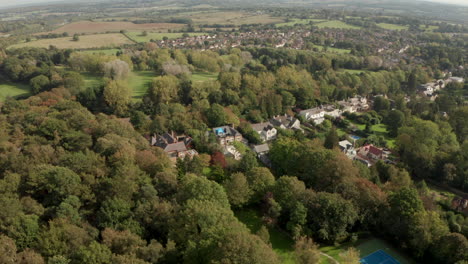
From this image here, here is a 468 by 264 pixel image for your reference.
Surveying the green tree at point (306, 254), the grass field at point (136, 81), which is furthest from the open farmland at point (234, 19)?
the green tree at point (306, 254)

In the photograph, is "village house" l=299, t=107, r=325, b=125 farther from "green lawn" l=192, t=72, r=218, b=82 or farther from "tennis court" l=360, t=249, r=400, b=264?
"tennis court" l=360, t=249, r=400, b=264

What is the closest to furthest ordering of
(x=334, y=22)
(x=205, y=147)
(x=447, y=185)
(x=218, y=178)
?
(x=218, y=178), (x=447, y=185), (x=205, y=147), (x=334, y=22)

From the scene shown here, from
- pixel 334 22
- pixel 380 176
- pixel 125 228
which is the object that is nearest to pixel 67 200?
pixel 125 228

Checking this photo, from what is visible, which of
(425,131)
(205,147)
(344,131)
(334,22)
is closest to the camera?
(205,147)

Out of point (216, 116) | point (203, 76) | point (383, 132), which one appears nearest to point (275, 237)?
point (216, 116)

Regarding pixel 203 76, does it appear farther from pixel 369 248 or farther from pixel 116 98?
pixel 369 248

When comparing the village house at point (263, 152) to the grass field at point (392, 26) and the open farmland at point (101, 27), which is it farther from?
the grass field at point (392, 26)

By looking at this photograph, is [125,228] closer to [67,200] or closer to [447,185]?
[67,200]
